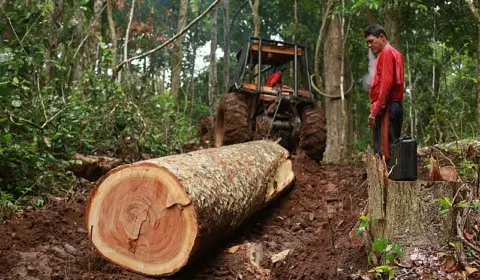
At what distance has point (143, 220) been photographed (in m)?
3.38

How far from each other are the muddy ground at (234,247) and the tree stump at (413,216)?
26 cm

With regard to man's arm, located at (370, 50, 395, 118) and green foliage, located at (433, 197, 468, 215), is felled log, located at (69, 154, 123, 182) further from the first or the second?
green foliage, located at (433, 197, 468, 215)

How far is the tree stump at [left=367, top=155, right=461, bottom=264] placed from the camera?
10.2 ft

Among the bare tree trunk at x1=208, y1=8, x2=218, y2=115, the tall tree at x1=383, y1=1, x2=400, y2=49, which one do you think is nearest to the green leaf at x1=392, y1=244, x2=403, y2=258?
the tall tree at x1=383, y1=1, x2=400, y2=49

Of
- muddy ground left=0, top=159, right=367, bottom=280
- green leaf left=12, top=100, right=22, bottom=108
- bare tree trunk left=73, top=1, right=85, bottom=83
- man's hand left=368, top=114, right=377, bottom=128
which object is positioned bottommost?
muddy ground left=0, top=159, right=367, bottom=280

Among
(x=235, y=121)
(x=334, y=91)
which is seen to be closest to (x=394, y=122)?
(x=235, y=121)

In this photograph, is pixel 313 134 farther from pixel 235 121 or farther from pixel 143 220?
pixel 143 220

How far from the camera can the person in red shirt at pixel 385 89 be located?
4785mm

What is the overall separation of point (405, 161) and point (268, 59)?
5869 mm

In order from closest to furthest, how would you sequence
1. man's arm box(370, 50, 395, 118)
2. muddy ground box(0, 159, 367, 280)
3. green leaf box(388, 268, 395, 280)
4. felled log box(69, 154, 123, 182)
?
green leaf box(388, 268, 395, 280) → muddy ground box(0, 159, 367, 280) → man's arm box(370, 50, 395, 118) → felled log box(69, 154, 123, 182)

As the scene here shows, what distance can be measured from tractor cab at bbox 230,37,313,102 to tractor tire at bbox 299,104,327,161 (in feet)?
1.04

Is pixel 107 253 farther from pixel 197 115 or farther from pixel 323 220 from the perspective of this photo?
pixel 197 115

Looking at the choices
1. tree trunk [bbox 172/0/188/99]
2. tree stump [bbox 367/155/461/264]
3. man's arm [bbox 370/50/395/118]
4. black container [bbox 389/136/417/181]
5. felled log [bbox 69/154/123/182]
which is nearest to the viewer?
tree stump [bbox 367/155/461/264]

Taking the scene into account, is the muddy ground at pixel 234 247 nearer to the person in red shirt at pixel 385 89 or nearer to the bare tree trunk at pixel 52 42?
the person in red shirt at pixel 385 89
